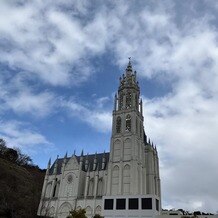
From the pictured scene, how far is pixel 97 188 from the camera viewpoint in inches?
2726

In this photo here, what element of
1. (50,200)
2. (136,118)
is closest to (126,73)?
(136,118)

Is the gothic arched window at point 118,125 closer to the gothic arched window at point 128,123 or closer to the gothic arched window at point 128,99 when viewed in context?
the gothic arched window at point 128,123

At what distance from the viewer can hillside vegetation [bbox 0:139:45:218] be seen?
4926 cm

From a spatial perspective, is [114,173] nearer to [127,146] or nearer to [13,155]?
[127,146]

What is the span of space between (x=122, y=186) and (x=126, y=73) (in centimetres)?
3733

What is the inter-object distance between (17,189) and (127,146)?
3187 centimetres

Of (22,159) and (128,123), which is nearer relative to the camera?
(128,123)

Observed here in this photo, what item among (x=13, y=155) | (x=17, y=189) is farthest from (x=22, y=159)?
(x=17, y=189)

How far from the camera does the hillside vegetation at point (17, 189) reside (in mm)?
49263

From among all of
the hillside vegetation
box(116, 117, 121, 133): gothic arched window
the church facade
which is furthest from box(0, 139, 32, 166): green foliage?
box(116, 117, 121, 133): gothic arched window

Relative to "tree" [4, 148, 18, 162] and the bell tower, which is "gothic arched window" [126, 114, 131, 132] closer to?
the bell tower

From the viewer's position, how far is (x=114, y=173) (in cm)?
6694

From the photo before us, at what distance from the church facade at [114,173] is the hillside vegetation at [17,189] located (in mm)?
4761

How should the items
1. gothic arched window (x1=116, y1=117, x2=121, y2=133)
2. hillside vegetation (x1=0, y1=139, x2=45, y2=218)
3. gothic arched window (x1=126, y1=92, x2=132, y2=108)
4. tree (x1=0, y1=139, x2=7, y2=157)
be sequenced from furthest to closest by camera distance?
tree (x1=0, y1=139, x2=7, y2=157) < gothic arched window (x1=126, y1=92, x2=132, y2=108) < gothic arched window (x1=116, y1=117, x2=121, y2=133) < hillside vegetation (x1=0, y1=139, x2=45, y2=218)
